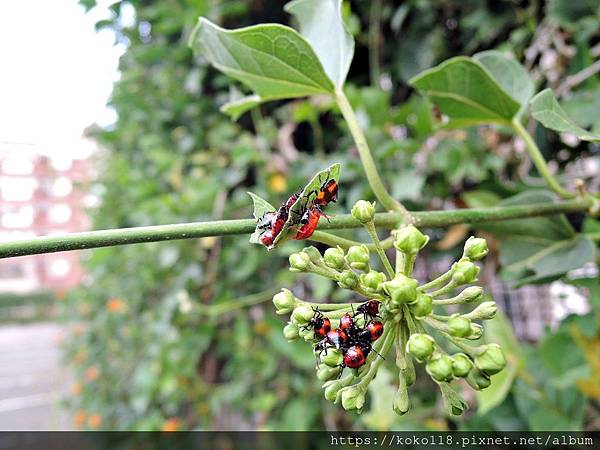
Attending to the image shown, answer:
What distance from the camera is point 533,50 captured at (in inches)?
65.3

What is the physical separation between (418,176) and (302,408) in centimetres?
108

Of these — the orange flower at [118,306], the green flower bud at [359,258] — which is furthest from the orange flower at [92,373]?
the green flower bud at [359,258]

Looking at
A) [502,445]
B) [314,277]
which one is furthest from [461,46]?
[502,445]

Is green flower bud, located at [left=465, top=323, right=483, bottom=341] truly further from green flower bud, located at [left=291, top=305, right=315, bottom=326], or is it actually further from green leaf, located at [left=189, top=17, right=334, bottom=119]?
green leaf, located at [left=189, top=17, right=334, bottom=119]

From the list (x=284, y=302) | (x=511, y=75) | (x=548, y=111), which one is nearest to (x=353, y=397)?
(x=284, y=302)

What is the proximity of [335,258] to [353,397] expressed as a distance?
179 millimetres

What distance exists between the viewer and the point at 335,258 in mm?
633

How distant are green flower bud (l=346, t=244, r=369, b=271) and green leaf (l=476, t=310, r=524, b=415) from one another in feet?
2.29

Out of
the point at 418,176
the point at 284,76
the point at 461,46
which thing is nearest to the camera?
the point at 284,76

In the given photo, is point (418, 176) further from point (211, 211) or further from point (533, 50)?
point (211, 211)

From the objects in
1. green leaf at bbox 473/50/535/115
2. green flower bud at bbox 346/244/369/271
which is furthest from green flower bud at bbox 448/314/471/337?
green leaf at bbox 473/50/535/115

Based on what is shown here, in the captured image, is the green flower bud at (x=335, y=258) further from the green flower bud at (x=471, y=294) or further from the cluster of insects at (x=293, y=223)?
the green flower bud at (x=471, y=294)

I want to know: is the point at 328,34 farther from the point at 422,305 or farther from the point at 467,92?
the point at 422,305

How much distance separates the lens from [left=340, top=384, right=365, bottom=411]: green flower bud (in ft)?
2.05
